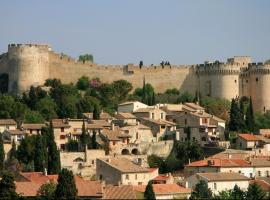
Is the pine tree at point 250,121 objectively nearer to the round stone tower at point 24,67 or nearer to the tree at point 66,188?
the round stone tower at point 24,67

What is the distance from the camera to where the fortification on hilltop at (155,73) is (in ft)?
268

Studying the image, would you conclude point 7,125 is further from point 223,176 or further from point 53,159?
point 223,176

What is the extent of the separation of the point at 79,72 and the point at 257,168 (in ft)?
84.2

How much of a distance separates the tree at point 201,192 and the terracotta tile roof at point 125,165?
4.32 m

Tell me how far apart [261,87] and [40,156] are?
2694 centimetres

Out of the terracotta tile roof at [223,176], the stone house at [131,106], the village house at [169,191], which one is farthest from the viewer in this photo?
the stone house at [131,106]

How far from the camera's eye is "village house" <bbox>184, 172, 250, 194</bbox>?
5575 cm

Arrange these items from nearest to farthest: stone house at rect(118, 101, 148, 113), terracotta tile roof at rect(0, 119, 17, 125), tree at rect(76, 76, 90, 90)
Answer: terracotta tile roof at rect(0, 119, 17, 125) → stone house at rect(118, 101, 148, 113) → tree at rect(76, 76, 90, 90)

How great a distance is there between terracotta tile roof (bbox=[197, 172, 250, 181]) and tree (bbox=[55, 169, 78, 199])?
8264 millimetres

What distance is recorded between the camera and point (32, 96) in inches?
3000

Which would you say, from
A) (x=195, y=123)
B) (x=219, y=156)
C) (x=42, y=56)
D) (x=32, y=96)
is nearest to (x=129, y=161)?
(x=219, y=156)

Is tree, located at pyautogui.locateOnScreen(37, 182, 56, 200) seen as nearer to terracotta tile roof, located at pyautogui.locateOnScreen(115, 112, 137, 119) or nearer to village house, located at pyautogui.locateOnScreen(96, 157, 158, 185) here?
village house, located at pyautogui.locateOnScreen(96, 157, 158, 185)

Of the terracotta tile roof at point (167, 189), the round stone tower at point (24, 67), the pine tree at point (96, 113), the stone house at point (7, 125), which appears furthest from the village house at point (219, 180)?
the round stone tower at point (24, 67)

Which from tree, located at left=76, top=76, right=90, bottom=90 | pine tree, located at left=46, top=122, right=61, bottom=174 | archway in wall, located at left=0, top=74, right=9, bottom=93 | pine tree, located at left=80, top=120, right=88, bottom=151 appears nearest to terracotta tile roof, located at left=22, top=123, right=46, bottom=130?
pine tree, located at left=80, top=120, right=88, bottom=151
